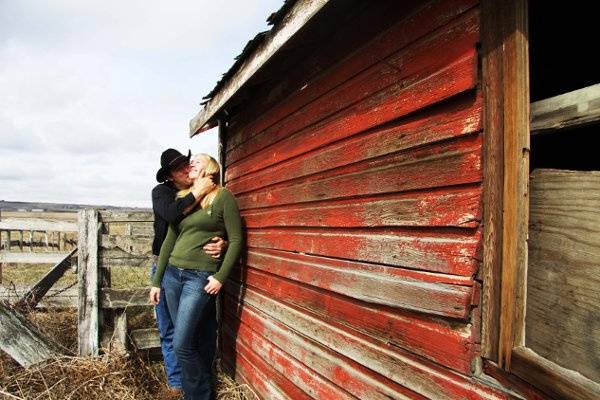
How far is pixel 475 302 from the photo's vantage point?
153cm

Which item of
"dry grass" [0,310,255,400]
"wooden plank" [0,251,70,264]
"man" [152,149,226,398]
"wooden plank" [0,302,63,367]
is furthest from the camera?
"wooden plank" [0,251,70,264]

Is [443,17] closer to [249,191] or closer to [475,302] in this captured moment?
[475,302]

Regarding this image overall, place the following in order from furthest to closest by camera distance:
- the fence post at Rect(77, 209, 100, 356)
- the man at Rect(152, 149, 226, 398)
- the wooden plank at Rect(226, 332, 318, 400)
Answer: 1. the fence post at Rect(77, 209, 100, 356)
2. the man at Rect(152, 149, 226, 398)
3. the wooden plank at Rect(226, 332, 318, 400)

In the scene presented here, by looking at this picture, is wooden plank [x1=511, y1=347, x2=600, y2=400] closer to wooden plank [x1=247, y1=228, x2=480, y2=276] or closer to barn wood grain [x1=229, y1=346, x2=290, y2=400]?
wooden plank [x1=247, y1=228, x2=480, y2=276]

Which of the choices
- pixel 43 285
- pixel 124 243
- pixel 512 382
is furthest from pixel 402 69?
pixel 43 285

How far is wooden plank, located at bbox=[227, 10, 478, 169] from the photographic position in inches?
63.5

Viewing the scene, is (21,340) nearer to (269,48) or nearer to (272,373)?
(272,373)

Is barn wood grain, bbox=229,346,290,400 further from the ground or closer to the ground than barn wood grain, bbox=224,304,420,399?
closer to the ground

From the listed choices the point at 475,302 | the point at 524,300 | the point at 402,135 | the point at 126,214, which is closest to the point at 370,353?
the point at 475,302

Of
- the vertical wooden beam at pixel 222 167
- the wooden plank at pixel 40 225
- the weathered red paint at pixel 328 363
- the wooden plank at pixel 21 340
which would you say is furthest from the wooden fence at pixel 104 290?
the weathered red paint at pixel 328 363

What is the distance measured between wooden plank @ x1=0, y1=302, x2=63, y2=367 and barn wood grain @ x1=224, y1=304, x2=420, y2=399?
187 centimetres

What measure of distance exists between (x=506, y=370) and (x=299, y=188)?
5.76 ft

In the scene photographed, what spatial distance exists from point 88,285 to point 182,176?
1.71 metres

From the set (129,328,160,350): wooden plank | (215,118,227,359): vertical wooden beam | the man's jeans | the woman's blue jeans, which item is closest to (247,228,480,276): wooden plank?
the woman's blue jeans
